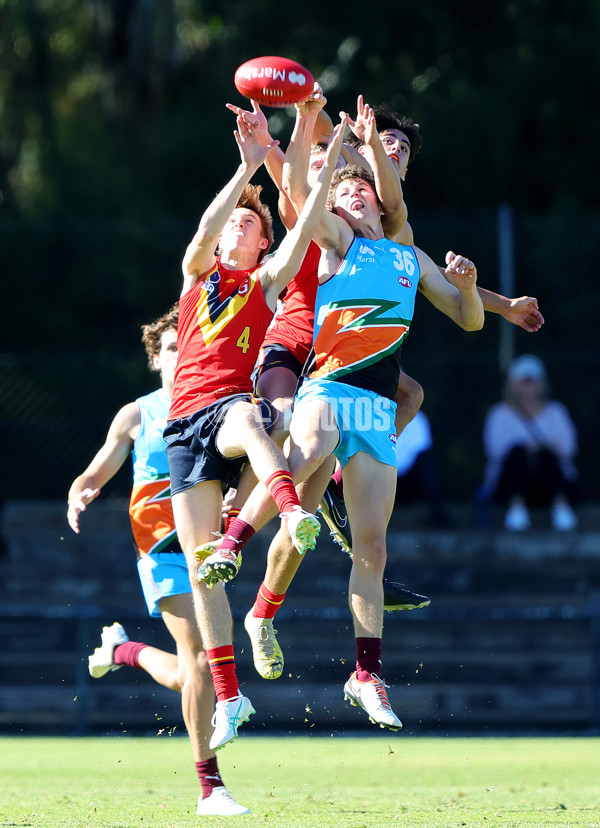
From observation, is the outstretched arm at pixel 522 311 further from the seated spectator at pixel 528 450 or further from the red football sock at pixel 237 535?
the seated spectator at pixel 528 450

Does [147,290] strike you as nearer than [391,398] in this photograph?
No

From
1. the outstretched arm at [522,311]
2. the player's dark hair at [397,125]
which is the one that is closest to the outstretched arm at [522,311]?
the outstretched arm at [522,311]

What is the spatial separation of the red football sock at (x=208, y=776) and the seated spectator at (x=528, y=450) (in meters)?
6.26

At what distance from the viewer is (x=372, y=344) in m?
7.45

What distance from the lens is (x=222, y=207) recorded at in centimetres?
714

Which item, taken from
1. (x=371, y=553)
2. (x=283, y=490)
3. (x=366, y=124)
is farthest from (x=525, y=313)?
(x=283, y=490)

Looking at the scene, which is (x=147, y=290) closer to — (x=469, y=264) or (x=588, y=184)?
(x=588, y=184)

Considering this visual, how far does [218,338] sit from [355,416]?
81cm

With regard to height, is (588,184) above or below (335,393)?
above

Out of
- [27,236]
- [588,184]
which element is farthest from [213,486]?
[588,184]

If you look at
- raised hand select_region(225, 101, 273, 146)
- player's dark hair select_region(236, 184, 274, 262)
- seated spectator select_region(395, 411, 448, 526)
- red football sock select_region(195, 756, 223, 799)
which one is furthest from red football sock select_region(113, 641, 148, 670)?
seated spectator select_region(395, 411, 448, 526)

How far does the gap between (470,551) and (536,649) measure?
43.4 inches

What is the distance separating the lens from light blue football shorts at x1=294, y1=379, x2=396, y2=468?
24.0 feet

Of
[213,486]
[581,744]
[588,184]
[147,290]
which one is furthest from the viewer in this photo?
[588,184]
